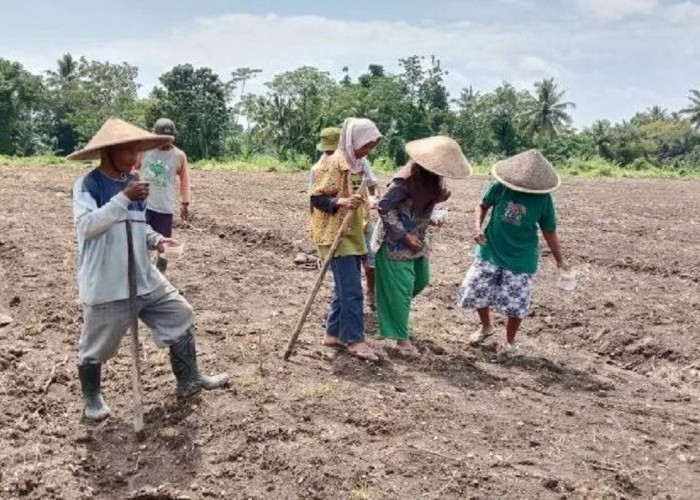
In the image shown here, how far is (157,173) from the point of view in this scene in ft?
22.2

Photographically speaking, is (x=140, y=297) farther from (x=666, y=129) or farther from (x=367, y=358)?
(x=666, y=129)

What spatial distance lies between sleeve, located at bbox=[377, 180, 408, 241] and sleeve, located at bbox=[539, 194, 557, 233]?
1.05 metres

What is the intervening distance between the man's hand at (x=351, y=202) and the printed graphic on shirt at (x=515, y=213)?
1.17 metres

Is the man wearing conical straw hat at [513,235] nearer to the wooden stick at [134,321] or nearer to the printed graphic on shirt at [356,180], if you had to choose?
the printed graphic on shirt at [356,180]

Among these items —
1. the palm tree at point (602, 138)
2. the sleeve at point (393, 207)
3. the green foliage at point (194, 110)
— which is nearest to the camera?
the sleeve at point (393, 207)

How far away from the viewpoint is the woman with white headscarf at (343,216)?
16.4ft

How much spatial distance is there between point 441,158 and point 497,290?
123 centimetres

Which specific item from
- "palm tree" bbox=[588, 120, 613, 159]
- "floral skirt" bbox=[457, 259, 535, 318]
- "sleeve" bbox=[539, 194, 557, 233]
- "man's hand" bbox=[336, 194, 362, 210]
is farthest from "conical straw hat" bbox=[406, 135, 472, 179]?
"palm tree" bbox=[588, 120, 613, 159]

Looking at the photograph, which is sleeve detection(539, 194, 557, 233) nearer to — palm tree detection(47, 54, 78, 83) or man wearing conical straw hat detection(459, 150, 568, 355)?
Result: man wearing conical straw hat detection(459, 150, 568, 355)

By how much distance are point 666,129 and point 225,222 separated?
70918 millimetres

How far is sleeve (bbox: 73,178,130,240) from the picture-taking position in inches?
146

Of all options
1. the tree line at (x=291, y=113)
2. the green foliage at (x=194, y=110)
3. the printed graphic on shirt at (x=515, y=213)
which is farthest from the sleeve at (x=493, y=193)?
the green foliage at (x=194, y=110)

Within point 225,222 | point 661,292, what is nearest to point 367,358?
point 661,292

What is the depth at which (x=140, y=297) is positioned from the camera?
4.17 meters
